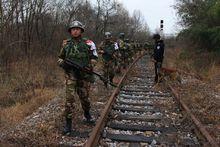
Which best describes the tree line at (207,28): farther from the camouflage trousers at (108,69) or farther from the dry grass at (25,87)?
the dry grass at (25,87)

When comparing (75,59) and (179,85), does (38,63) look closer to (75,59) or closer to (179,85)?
(179,85)

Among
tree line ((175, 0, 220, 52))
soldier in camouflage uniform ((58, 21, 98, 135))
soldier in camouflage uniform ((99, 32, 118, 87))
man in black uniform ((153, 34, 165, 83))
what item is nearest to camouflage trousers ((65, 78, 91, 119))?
soldier in camouflage uniform ((58, 21, 98, 135))

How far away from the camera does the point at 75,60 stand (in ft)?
24.8

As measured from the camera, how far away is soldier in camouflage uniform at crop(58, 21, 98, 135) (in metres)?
7.45

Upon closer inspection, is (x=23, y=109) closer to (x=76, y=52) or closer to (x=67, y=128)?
(x=67, y=128)

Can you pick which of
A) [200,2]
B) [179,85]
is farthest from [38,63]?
[200,2]

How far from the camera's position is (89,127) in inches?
313

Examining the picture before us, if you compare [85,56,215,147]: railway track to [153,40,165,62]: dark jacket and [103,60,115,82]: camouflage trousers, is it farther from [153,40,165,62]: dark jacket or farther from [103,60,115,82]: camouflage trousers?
[153,40,165,62]: dark jacket

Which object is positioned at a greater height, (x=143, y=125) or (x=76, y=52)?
(x=76, y=52)

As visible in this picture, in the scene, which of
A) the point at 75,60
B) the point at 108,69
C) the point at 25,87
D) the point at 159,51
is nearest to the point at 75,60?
the point at 75,60

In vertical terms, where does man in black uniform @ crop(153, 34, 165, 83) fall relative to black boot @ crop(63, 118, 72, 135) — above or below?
above

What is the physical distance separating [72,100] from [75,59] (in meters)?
0.76

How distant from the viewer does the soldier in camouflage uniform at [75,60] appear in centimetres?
745

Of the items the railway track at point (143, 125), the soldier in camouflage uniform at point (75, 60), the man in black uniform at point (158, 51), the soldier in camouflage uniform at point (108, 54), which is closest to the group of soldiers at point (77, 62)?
the soldier in camouflage uniform at point (75, 60)
